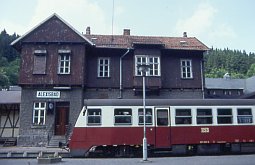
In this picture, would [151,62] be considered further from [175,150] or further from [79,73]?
[175,150]

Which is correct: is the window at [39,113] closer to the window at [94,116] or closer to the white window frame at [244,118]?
the window at [94,116]

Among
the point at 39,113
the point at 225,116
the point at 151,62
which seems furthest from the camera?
the point at 151,62

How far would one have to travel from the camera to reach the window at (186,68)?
2408 centimetres

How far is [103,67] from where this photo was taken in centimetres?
2347

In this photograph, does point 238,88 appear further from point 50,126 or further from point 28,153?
point 28,153

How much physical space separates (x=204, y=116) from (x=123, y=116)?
4953 mm

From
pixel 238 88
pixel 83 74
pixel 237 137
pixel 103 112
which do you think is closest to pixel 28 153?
pixel 103 112

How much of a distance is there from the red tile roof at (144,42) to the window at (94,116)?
9.34 m

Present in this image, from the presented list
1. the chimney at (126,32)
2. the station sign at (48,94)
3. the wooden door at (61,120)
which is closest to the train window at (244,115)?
the wooden door at (61,120)

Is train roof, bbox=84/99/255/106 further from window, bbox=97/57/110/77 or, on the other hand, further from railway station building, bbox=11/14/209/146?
window, bbox=97/57/110/77

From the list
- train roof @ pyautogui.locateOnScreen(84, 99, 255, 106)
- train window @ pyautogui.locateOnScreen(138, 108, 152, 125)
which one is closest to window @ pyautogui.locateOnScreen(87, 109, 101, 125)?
train roof @ pyautogui.locateOnScreen(84, 99, 255, 106)

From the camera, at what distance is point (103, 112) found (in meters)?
15.1

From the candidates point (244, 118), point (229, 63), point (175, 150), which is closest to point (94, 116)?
point (175, 150)

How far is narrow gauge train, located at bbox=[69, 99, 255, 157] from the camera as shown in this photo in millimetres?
14828
